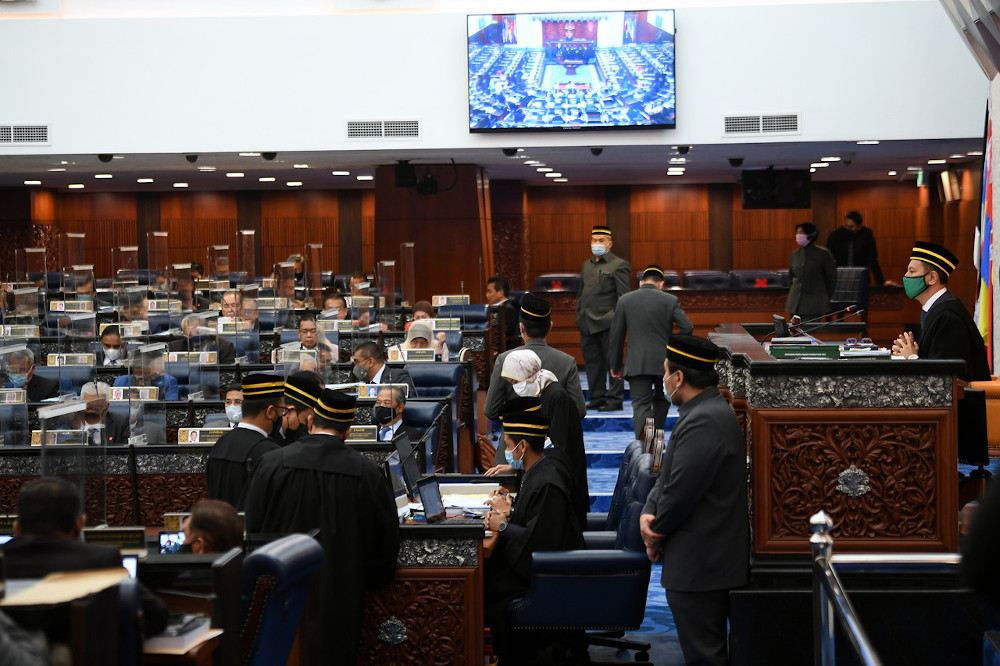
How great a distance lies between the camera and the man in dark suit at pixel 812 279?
39.9ft

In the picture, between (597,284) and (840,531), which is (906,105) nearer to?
(597,284)

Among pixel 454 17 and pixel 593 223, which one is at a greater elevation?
pixel 454 17

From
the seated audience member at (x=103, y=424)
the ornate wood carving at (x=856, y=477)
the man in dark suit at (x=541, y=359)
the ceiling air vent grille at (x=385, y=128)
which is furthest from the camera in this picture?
the ceiling air vent grille at (x=385, y=128)

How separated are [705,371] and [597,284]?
6906mm

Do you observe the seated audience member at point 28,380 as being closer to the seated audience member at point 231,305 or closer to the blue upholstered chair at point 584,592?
the seated audience member at point 231,305

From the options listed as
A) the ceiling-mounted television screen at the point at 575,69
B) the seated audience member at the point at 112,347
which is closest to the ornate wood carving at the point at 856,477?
the seated audience member at the point at 112,347

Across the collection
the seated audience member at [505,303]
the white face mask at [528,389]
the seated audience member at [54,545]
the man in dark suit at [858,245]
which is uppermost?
the man in dark suit at [858,245]

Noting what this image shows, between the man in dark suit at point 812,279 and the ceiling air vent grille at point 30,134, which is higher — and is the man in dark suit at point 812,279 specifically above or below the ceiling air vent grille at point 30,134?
below

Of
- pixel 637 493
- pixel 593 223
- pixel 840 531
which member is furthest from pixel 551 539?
pixel 593 223

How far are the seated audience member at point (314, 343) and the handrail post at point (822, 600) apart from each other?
5826 mm

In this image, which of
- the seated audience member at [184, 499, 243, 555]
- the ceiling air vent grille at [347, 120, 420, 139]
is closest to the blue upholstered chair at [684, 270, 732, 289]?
the ceiling air vent grille at [347, 120, 420, 139]

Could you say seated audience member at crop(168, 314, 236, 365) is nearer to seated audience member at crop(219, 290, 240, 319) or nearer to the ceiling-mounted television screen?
seated audience member at crop(219, 290, 240, 319)

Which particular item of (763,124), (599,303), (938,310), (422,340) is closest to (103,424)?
(422,340)

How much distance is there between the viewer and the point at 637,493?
5.29 metres
